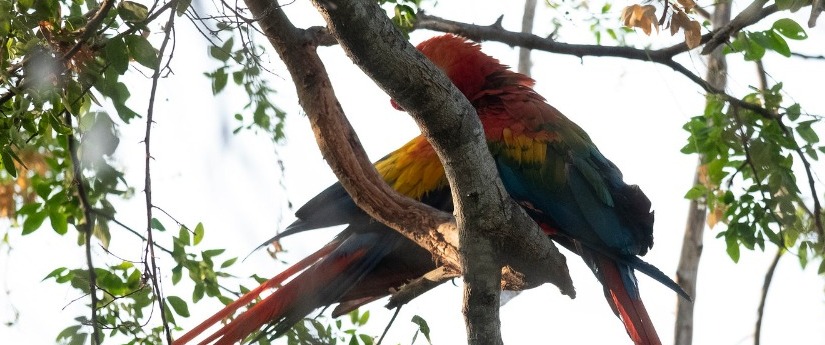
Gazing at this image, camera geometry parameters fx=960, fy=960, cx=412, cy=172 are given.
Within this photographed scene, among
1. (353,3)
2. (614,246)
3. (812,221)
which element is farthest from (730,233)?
(353,3)

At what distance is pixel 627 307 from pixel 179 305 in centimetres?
134

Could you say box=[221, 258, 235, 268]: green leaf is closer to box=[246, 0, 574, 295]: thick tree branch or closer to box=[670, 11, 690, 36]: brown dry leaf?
box=[246, 0, 574, 295]: thick tree branch

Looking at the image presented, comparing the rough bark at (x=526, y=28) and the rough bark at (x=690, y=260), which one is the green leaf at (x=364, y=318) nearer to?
the rough bark at (x=526, y=28)

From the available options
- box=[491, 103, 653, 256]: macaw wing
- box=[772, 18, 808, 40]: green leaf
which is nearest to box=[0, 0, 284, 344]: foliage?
box=[491, 103, 653, 256]: macaw wing

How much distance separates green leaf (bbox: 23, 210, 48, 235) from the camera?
3002 mm

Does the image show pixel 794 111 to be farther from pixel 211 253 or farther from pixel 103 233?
pixel 103 233

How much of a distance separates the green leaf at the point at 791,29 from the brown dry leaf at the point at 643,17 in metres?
0.77

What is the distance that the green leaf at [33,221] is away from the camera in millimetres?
3002

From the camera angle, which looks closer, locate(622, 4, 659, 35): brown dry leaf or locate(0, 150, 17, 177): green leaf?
locate(0, 150, 17, 177): green leaf

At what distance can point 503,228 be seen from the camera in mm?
2227

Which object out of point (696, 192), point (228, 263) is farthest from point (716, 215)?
point (228, 263)

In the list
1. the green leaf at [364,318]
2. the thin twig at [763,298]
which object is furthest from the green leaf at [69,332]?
the thin twig at [763,298]

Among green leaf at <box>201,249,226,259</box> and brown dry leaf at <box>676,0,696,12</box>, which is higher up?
green leaf at <box>201,249,226,259</box>

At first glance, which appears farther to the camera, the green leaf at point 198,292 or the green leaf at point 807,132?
the green leaf at point 807,132
